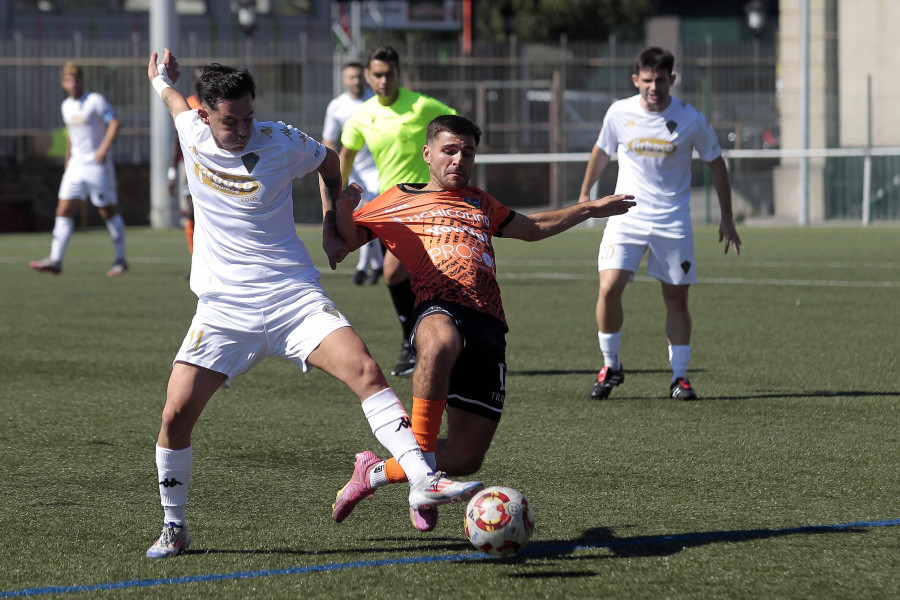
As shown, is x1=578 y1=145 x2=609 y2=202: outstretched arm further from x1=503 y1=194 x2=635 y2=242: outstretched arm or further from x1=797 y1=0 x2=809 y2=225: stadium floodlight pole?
x1=797 y1=0 x2=809 y2=225: stadium floodlight pole

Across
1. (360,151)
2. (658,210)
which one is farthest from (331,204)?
(360,151)

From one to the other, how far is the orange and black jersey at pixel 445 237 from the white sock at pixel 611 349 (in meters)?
2.63

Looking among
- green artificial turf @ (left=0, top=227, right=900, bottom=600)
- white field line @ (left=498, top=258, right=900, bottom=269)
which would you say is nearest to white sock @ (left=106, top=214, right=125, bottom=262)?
green artificial turf @ (left=0, top=227, right=900, bottom=600)

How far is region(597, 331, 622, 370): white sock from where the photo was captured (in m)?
7.90

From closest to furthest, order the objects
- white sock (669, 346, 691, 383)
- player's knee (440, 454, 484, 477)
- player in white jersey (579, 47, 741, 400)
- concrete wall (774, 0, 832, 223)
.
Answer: player's knee (440, 454, 484, 477)
white sock (669, 346, 691, 383)
player in white jersey (579, 47, 741, 400)
concrete wall (774, 0, 832, 223)

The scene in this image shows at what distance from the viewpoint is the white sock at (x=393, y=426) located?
14.8ft

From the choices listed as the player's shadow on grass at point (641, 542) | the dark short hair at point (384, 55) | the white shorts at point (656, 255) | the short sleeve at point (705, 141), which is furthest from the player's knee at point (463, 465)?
the dark short hair at point (384, 55)

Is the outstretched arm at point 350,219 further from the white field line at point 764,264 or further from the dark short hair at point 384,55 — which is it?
the white field line at point 764,264

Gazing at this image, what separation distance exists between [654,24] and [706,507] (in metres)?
49.3

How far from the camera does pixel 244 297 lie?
4.68m

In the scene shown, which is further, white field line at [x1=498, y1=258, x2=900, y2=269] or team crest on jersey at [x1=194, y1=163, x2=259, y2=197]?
white field line at [x1=498, y1=258, x2=900, y2=269]

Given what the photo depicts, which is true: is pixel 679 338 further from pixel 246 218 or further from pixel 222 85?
pixel 222 85

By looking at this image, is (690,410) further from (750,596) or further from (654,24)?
(654,24)

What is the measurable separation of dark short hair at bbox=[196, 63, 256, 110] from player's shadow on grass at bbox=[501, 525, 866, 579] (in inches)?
74.8
